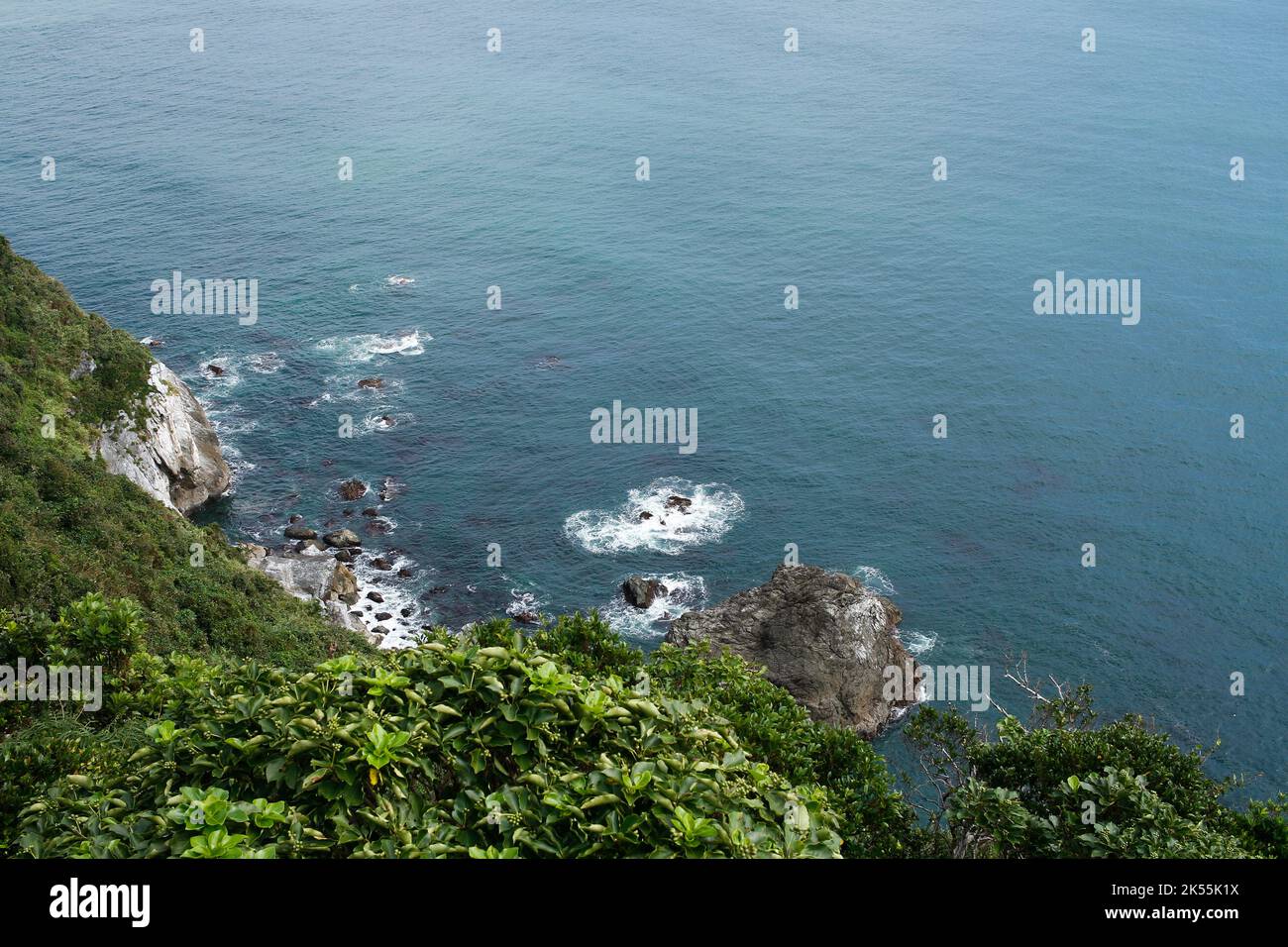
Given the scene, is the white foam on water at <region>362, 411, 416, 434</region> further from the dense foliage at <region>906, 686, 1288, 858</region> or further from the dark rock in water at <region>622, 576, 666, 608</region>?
the dense foliage at <region>906, 686, 1288, 858</region>

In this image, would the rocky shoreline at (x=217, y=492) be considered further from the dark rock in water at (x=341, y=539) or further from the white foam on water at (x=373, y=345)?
the white foam on water at (x=373, y=345)

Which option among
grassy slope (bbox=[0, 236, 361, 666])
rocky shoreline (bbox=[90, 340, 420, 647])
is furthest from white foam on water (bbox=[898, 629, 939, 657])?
grassy slope (bbox=[0, 236, 361, 666])

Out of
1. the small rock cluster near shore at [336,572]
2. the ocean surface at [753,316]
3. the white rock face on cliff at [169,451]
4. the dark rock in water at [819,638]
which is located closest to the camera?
the dark rock in water at [819,638]

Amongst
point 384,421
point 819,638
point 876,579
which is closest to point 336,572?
point 384,421

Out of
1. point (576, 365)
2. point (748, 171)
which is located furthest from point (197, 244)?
point (748, 171)

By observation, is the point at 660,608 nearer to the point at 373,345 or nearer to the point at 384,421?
the point at 384,421

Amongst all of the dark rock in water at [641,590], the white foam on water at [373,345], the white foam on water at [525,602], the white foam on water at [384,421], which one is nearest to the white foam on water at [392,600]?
the white foam on water at [525,602]

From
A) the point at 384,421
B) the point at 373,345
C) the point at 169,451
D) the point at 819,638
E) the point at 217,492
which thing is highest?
the point at 373,345
